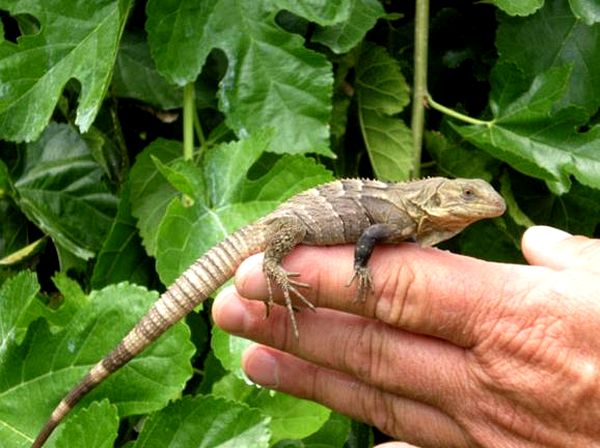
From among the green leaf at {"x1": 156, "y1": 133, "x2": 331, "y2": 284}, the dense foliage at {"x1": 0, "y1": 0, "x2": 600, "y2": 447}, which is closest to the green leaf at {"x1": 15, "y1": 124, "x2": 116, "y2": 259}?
the dense foliage at {"x1": 0, "y1": 0, "x2": 600, "y2": 447}

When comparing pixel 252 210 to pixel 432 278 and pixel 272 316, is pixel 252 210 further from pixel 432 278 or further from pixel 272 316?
pixel 432 278

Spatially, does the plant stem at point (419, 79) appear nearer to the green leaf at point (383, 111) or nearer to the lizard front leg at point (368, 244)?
the green leaf at point (383, 111)

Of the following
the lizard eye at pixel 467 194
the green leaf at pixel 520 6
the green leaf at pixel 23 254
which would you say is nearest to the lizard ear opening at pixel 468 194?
the lizard eye at pixel 467 194

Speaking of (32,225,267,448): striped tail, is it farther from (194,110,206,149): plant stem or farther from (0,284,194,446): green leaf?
(194,110,206,149): plant stem

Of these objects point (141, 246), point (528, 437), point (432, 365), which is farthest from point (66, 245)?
point (528, 437)

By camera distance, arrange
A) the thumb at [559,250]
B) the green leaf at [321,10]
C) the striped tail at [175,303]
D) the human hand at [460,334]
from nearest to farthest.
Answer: the human hand at [460,334] → the thumb at [559,250] → the striped tail at [175,303] → the green leaf at [321,10]

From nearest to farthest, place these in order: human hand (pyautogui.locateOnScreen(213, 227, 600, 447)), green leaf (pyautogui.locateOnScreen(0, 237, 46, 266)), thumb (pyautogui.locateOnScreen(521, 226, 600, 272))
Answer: human hand (pyautogui.locateOnScreen(213, 227, 600, 447)), thumb (pyautogui.locateOnScreen(521, 226, 600, 272)), green leaf (pyautogui.locateOnScreen(0, 237, 46, 266))
